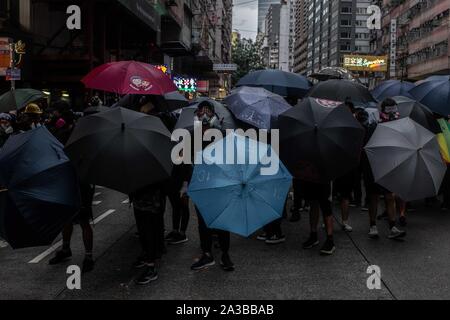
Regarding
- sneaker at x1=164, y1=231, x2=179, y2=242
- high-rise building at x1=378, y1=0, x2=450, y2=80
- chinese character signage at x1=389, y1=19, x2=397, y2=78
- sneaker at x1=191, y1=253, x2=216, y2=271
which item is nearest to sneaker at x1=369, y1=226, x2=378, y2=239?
sneaker at x1=191, y1=253, x2=216, y2=271

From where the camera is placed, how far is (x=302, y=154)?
6.16 meters

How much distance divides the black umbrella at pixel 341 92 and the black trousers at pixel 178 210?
10.6 ft

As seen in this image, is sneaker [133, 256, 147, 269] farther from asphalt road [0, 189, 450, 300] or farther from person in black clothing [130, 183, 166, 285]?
person in black clothing [130, 183, 166, 285]

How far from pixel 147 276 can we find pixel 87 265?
2.85 feet

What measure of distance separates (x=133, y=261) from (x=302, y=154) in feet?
8.47

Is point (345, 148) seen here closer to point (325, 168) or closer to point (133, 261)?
point (325, 168)

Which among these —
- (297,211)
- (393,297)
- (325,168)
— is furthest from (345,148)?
(297,211)

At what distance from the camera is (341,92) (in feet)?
29.1

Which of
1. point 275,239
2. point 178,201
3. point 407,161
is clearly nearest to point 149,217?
point 178,201

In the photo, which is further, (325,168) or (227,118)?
(227,118)

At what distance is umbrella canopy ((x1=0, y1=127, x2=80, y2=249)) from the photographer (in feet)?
16.3

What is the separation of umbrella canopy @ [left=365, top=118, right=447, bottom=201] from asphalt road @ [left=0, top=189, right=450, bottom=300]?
3.09 feet

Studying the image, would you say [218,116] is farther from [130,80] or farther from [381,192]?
[381,192]
